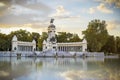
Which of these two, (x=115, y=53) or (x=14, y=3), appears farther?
(x=115, y=53)

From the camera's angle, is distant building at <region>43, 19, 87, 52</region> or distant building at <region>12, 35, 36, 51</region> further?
distant building at <region>43, 19, 87, 52</region>

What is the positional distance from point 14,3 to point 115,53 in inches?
136

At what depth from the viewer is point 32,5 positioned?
7.03 metres

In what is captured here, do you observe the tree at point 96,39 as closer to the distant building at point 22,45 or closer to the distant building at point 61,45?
the distant building at point 61,45

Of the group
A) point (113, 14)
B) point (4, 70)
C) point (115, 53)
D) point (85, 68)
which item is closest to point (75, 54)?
point (115, 53)

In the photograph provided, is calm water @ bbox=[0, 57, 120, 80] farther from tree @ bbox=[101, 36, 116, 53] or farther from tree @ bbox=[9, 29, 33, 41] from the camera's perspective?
tree @ bbox=[101, 36, 116, 53]

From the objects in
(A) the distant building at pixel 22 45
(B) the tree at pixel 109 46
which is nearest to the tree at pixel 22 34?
(A) the distant building at pixel 22 45

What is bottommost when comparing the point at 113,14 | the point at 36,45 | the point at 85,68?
the point at 85,68

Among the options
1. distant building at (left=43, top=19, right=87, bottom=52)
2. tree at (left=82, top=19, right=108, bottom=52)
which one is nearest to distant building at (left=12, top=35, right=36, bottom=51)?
distant building at (left=43, top=19, right=87, bottom=52)

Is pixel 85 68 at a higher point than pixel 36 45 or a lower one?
lower

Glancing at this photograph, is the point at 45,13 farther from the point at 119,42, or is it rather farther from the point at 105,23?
the point at 119,42

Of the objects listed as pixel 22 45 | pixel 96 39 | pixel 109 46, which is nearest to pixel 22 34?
pixel 22 45

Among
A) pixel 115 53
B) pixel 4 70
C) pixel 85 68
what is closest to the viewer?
pixel 4 70

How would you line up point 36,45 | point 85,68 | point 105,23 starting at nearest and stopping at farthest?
point 85,68 → point 105,23 → point 36,45
